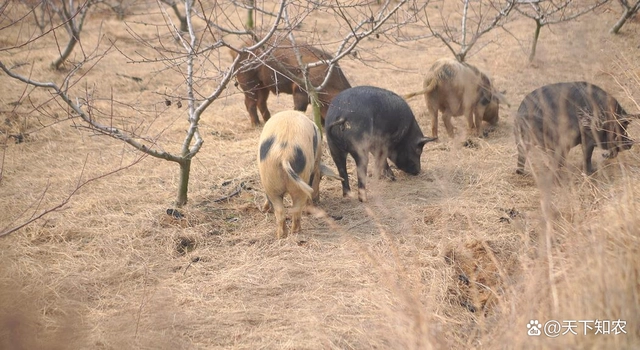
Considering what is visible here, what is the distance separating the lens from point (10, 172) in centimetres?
762

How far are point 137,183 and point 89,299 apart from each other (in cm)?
269

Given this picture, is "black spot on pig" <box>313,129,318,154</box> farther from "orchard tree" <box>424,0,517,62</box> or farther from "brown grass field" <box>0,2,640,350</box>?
"orchard tree" <box>424,0,517,62</box>

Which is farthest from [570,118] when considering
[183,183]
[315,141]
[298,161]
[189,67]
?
[183,183]

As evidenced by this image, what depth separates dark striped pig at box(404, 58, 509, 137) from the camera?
8.74 m

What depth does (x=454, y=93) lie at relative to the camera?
8.80 meters

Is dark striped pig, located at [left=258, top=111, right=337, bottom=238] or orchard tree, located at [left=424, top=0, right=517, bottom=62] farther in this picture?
orchard tree, located at [left=424, top=0, right=517, bottom=62]

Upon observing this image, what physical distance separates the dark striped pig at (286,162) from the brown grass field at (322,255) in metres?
0.33

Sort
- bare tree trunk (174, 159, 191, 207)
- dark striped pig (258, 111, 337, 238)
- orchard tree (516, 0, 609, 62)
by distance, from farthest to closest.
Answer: orchard tree (516, 0, 609, 62), bare tree trunk (174, 159, 191, 207), dark striped pig (258, 111, 337, 238)

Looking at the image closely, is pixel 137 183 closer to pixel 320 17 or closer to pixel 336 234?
pixel 336 234

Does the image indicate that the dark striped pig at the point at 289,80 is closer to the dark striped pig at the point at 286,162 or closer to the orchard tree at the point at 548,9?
the orchard tree at the point at 548,9

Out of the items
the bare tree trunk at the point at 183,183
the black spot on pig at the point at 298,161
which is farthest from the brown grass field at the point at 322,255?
the black spot on pig at the point at 298,161

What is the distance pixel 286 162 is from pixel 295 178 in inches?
7.8

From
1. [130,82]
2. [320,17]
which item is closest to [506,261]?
[130,82]

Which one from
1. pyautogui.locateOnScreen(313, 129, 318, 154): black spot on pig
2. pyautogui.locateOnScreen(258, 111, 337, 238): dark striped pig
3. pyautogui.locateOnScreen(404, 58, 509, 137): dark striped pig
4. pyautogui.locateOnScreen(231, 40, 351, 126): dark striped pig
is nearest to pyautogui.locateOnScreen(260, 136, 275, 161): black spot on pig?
pyautogui.locateOnScreen(258, 111, 337, 238): dark striped pig
